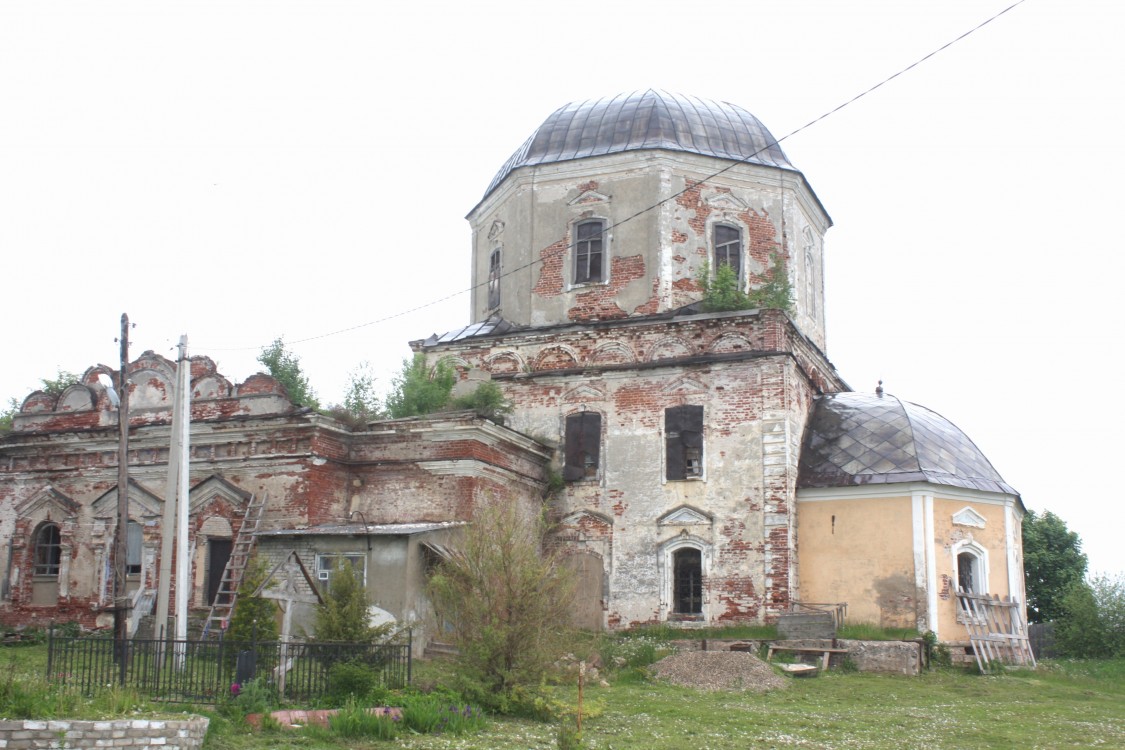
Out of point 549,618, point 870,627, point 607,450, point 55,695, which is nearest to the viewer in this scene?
point 55,695

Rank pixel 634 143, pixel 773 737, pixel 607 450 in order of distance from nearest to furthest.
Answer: pixel 773 737
pixel 607 450
pixel 634 143

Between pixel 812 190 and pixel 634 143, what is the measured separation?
4.23 metres

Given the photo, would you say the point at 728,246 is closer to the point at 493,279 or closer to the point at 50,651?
the point at 493,279

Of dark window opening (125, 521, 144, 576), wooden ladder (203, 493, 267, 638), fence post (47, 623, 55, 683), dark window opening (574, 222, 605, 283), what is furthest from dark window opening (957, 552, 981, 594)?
fence post (47, 623, 55, 683)

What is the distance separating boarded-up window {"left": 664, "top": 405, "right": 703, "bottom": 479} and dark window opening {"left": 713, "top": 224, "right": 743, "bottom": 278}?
3.59 meters

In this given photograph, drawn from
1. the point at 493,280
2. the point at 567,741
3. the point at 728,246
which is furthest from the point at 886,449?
the point at 567,741

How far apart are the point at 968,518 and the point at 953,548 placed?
0.75 meters

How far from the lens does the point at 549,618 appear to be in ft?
43.1

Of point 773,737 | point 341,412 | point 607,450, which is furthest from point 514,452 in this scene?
point 773,737

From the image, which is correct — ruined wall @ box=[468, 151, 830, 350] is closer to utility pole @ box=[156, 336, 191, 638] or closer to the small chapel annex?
the small chapel annex

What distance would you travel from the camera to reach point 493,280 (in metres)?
25.4

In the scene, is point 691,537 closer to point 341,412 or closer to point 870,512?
point 870,512

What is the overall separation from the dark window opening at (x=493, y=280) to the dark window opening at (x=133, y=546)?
8.81m

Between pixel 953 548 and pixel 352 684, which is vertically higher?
pixel 953 548
